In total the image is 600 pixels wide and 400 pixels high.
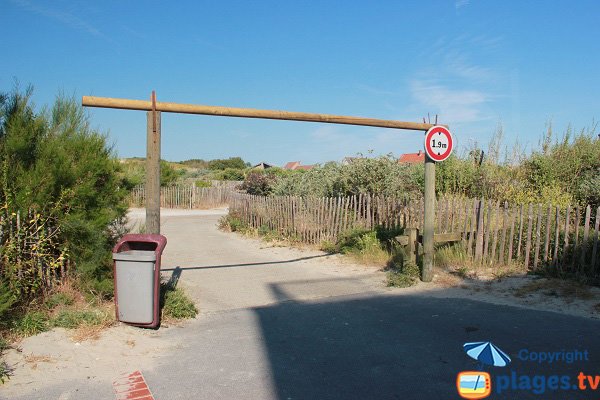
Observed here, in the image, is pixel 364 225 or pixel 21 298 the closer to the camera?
pixel 21 298

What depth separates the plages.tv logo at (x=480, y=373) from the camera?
390 centimetres

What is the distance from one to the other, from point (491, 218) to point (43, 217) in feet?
25.4

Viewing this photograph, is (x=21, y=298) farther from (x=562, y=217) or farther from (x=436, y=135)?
(x=562, y=217)

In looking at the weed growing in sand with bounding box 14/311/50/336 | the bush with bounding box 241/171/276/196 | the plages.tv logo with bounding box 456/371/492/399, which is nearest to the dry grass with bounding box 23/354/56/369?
the weed growing in sand with bounding box 14/311/50/336

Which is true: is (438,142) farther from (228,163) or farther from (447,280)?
(228,163)

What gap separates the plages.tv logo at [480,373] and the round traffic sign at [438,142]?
404cm

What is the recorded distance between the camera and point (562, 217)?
344 inches

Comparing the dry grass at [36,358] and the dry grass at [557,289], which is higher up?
the dry grass at [557,289]

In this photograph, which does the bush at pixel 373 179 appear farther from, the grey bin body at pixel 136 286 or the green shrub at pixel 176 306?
the grey bin body at pixel 136 286

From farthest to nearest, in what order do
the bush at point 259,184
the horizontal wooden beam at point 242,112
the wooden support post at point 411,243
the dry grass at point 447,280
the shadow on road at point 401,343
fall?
the bush at point 259,184
the wooden support post at point 411,243
the dry grass at point 447,280
the horizontal wooden beam at point 242,112
the shadow on road at point 401,343

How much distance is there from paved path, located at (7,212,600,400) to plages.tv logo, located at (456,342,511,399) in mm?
69

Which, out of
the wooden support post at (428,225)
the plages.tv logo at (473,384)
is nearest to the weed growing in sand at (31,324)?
the plages.tv logo at (473,384)

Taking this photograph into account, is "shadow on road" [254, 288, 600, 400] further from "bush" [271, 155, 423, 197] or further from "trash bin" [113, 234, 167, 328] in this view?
"bush" [271, 155, 423, 197]

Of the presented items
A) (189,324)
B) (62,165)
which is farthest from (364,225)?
(62,165)
